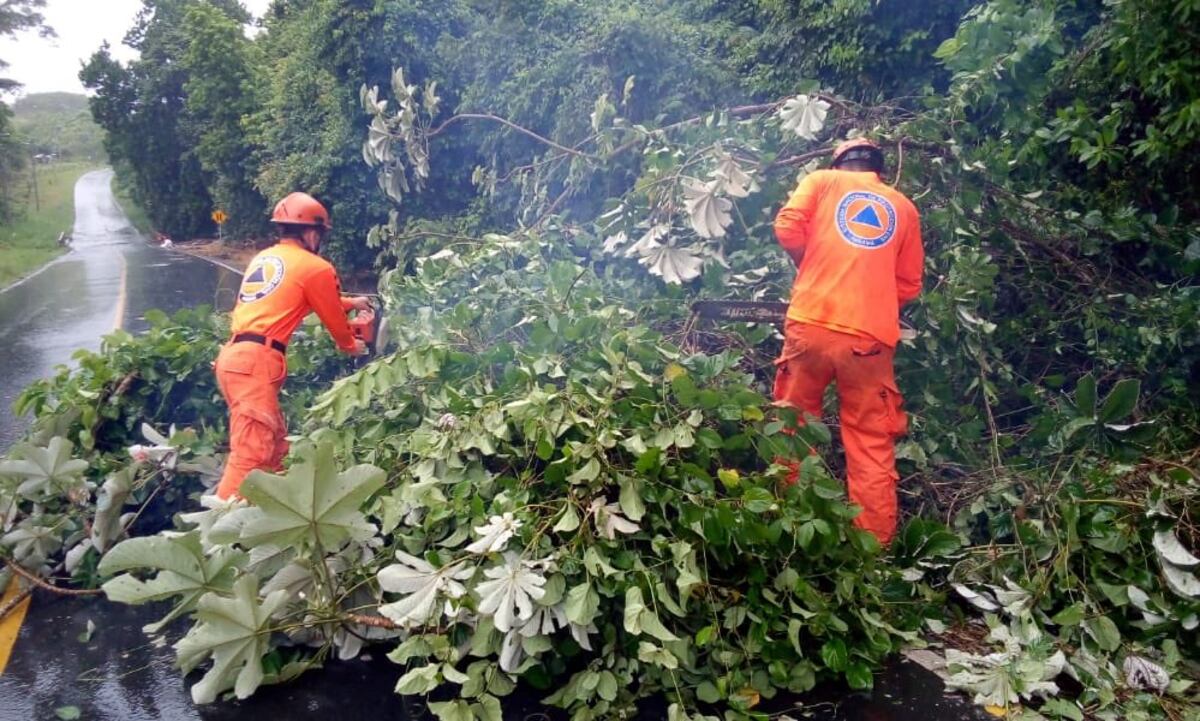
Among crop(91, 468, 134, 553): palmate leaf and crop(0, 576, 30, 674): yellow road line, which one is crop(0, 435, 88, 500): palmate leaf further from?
crop(0, 576, 30, 674): yellow road line

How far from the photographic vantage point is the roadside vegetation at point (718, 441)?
10.2ft

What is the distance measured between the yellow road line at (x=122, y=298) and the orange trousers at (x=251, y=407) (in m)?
6.14

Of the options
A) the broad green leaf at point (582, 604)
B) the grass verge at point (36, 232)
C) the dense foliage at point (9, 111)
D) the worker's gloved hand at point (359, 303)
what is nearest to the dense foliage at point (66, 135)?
the grass verge at point (36, 232)

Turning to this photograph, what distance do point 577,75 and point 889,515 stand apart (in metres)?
5.27

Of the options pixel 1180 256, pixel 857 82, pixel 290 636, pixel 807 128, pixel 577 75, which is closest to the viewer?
pixel 290 636

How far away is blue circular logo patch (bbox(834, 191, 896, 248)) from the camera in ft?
13.1

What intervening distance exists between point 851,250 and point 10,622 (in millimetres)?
4041

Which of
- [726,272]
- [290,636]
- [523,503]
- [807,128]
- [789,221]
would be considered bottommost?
[290,636]

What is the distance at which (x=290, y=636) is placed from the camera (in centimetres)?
346

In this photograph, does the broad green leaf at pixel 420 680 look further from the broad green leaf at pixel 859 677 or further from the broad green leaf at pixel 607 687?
the broad green leaf at pixel 859 677

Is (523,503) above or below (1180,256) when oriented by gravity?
below

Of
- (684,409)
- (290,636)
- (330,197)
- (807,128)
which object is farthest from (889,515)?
(330,197)

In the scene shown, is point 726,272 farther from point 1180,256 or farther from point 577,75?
point 577,75

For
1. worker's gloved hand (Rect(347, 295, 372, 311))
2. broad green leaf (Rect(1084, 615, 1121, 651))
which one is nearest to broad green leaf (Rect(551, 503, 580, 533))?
broad green leaf (Rect(1084, 615, 1121, 651))
